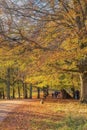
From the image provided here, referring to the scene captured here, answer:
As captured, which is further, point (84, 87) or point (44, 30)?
point (84, 87)

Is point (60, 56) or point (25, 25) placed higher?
point (25, 25)

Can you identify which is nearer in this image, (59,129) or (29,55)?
(59,129)

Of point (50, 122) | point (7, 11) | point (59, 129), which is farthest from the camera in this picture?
point (7, 11)

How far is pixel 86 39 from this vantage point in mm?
18484

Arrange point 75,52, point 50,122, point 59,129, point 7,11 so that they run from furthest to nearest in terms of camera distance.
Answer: point 75,52
point 7,11
point 50,122
point 59,129

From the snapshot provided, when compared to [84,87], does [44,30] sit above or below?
above

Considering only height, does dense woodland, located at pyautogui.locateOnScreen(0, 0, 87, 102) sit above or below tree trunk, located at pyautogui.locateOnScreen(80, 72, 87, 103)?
above

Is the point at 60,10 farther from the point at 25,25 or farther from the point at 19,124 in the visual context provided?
the point at 19,124

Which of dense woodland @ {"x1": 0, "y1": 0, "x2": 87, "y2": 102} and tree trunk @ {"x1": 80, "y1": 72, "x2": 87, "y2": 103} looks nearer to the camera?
dense woodland @ {"x1": 0, "y1": 0, "x2": 87, "y2": 102}

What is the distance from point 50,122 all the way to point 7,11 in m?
5.58

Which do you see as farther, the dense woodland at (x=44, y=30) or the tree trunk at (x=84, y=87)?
the tree trunk at (x=84, y=87)

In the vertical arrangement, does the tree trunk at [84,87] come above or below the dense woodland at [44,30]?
below

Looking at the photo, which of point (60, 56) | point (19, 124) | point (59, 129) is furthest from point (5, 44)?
point (59, 129)

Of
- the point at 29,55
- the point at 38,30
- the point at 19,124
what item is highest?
the point at 38,30
